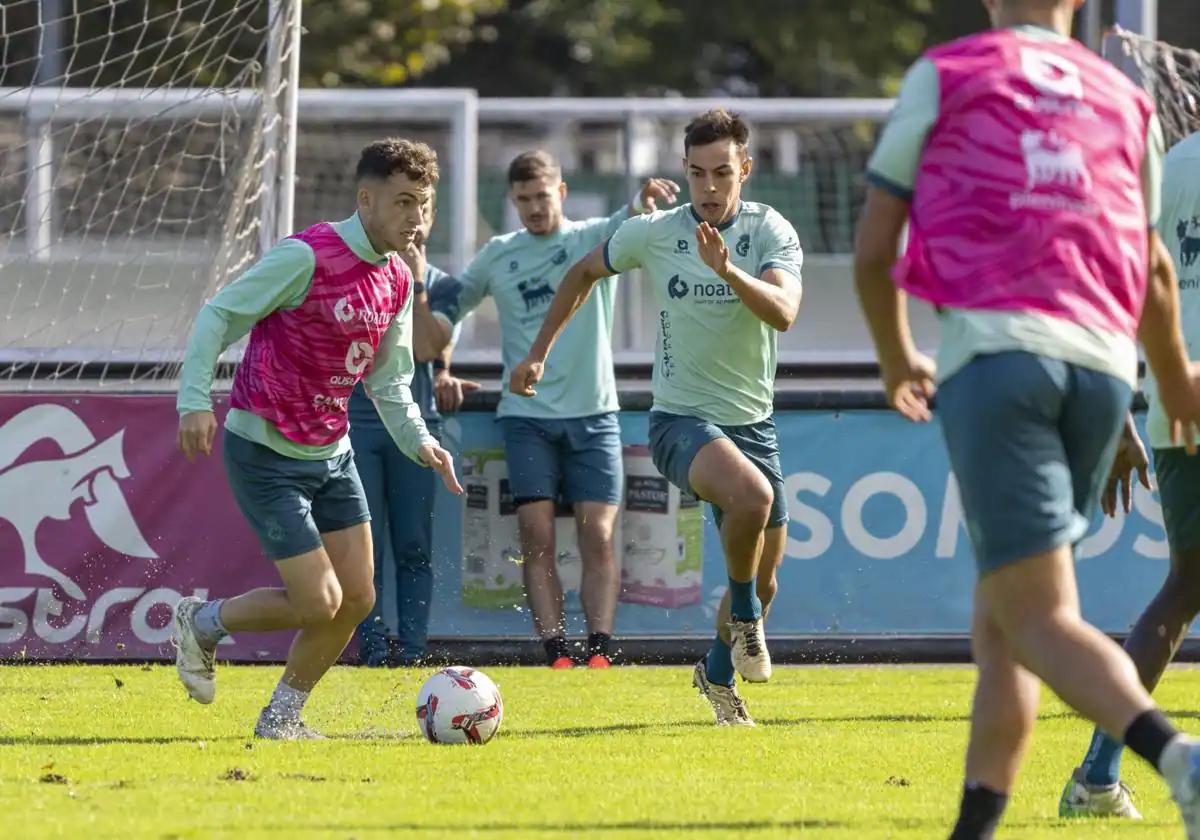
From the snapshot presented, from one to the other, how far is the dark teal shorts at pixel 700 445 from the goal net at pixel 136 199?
140 inches

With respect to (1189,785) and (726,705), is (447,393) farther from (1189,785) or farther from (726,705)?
(1189,785)

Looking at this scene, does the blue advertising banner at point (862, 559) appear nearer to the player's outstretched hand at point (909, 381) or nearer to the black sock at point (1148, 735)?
the player's outstretched hand at point (909, 381)

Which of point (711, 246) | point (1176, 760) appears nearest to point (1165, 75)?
point (711, 246)

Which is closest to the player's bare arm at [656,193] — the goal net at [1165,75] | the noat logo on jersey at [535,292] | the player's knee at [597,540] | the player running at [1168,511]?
the noat logo on jersey at [535,292]

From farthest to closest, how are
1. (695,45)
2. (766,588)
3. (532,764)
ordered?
(695,45), (766,588), (532,764)

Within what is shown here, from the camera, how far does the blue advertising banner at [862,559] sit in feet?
35.4

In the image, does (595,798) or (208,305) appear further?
(208,305)

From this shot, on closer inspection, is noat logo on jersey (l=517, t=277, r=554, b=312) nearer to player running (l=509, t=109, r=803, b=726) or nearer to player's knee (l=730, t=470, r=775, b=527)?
player running (l=509, t=109, r=803, b=726)

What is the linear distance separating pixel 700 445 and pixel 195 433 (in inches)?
80.6

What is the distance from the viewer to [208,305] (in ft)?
23.7

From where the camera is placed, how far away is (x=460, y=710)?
7.26 m

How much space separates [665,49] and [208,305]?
24320mm

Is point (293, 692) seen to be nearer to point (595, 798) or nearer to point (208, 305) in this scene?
point (208, 305)

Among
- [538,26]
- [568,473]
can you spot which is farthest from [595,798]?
[538,26]
